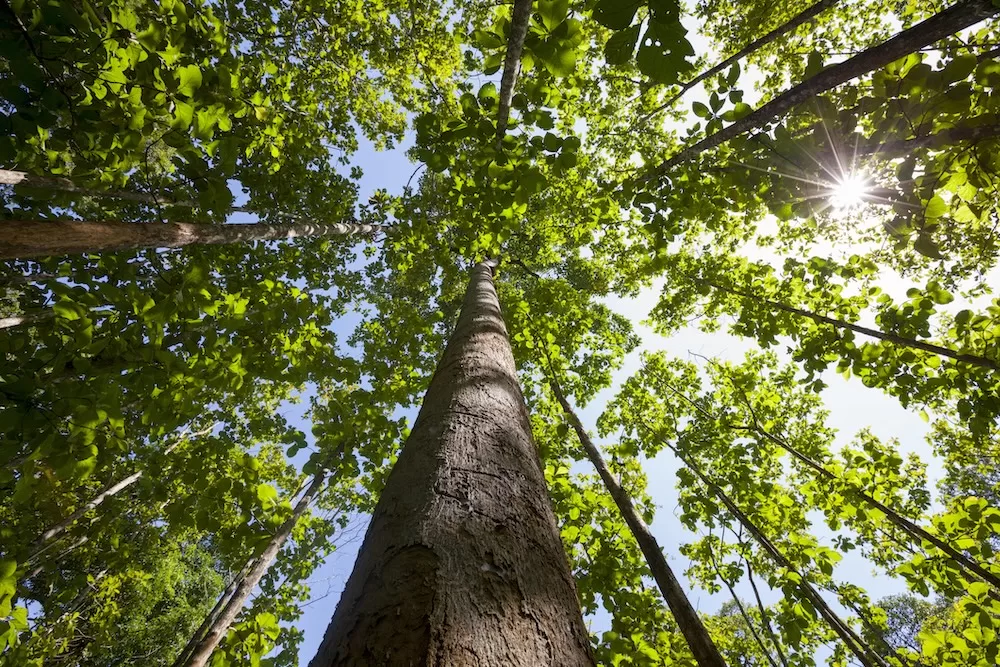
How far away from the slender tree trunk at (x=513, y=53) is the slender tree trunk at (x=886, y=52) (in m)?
1.06

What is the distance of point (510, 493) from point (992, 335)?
405 centimetres

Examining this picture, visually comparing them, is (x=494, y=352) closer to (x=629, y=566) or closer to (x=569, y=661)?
(x=569, y=661)

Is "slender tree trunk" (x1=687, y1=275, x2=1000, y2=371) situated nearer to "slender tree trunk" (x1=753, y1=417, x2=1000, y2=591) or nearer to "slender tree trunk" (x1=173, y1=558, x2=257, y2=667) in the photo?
"slender tree trunk" (x1=753, y1=417, x2=1000, y2=591)

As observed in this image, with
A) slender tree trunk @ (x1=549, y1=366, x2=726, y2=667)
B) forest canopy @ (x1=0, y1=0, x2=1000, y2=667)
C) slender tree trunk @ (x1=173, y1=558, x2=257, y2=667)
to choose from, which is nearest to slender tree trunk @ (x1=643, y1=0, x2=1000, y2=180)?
forest canopy @ (x1=0, y1=0, x2=1000, y2=667)

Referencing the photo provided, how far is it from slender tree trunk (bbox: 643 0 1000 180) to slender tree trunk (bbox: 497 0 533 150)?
1058 mm

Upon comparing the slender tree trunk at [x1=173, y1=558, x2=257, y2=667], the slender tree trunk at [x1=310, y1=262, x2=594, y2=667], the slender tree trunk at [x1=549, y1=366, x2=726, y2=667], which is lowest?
the slender tree trunk at [x1=310, y1=262, x2=594, y2=667]

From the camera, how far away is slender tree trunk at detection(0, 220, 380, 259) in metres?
1.93

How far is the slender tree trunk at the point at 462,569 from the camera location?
57cm

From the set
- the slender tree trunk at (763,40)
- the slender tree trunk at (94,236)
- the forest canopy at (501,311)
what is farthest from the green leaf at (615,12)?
the slender tree trunk at (94,236)

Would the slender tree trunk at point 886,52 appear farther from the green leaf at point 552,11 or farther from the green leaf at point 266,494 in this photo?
the green leaf at point 266,494

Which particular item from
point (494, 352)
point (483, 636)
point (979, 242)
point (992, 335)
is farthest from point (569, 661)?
point (979, 242)

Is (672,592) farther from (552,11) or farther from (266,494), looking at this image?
(552,11)

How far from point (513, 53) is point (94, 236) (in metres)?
2.53

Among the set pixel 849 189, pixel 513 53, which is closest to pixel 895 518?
pixel 849 189
